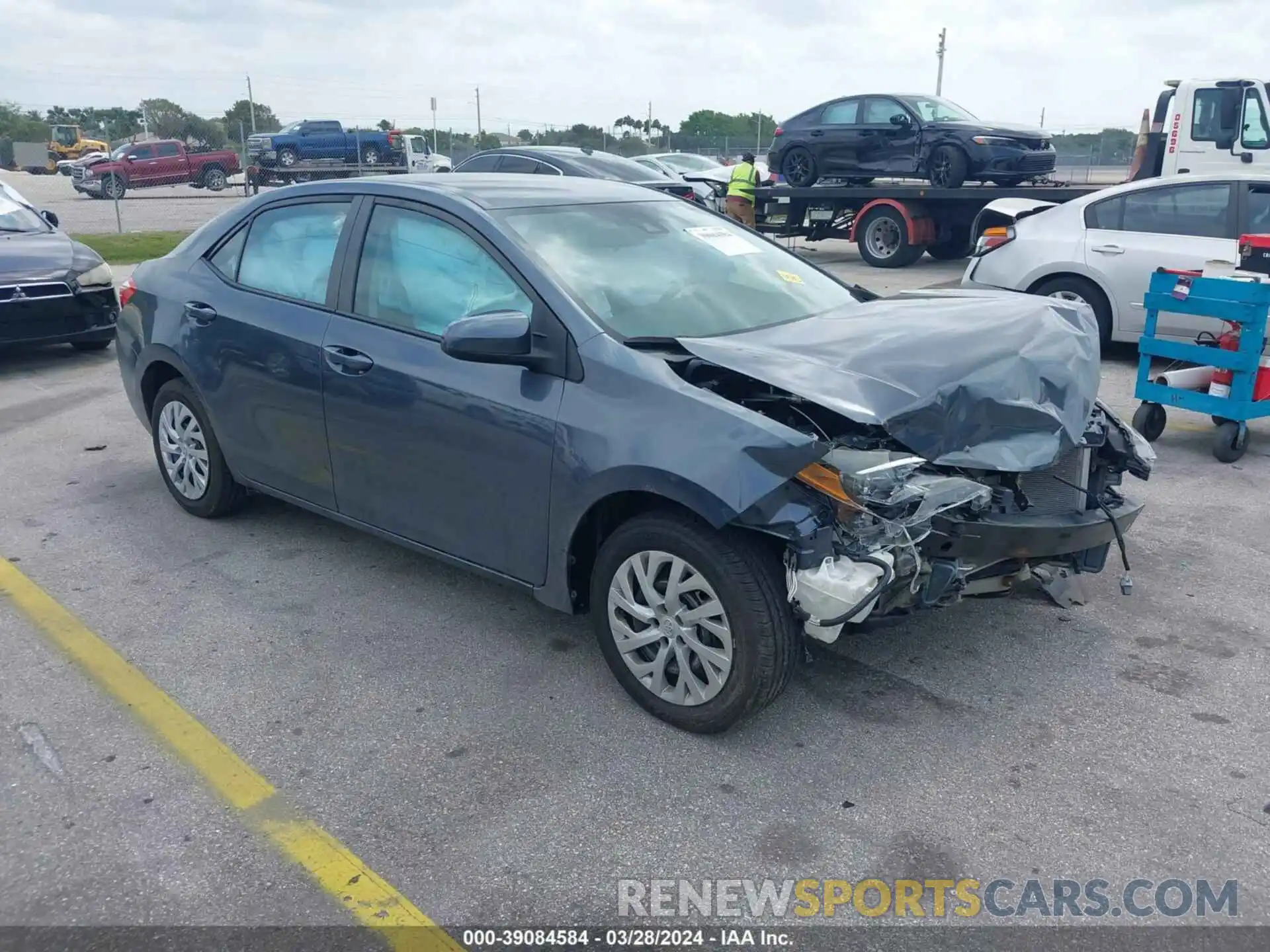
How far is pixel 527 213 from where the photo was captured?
4.04 m

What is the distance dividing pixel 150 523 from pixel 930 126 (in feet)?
43.3

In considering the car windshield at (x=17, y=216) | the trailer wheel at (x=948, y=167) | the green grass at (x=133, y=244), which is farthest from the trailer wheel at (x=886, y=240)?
the car windshield at (x=17, y=216)

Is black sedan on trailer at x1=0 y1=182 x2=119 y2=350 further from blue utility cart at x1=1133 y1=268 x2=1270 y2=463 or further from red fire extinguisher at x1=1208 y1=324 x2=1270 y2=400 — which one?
red fire extinguisher at x1=1208 y1=324 x2=1270 y2=400

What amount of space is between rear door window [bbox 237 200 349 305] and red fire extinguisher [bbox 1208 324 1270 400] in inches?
197

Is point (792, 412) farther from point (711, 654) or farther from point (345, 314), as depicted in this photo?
point (345, 314)

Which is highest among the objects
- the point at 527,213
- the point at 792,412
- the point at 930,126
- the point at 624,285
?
the point at 930,126

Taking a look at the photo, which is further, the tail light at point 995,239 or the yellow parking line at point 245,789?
the tail light at point 995,239

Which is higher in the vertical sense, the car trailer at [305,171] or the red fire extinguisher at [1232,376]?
the car trailer at [305,171]

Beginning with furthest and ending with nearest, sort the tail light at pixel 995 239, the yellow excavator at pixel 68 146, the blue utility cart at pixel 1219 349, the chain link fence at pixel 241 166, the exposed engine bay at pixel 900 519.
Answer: the yellow excavator at pixel 68 146
the chain link fence at pixel 241 166
the tail light at pixel 995 239
the blue utility cart at pixel 1219 349
the exposed engine bay at pixel 900 519

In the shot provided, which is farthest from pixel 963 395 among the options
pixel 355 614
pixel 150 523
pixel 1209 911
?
pixel 150 523

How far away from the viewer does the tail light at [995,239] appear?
30.1 feet

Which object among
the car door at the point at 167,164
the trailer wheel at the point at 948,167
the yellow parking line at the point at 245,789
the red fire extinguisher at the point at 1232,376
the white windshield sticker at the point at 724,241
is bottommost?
the yellow parking line at the point at 245,789

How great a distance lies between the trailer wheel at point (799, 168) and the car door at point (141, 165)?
83.9ft

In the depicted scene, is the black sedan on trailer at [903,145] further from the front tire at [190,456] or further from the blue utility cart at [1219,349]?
the front tire at [190,456]
